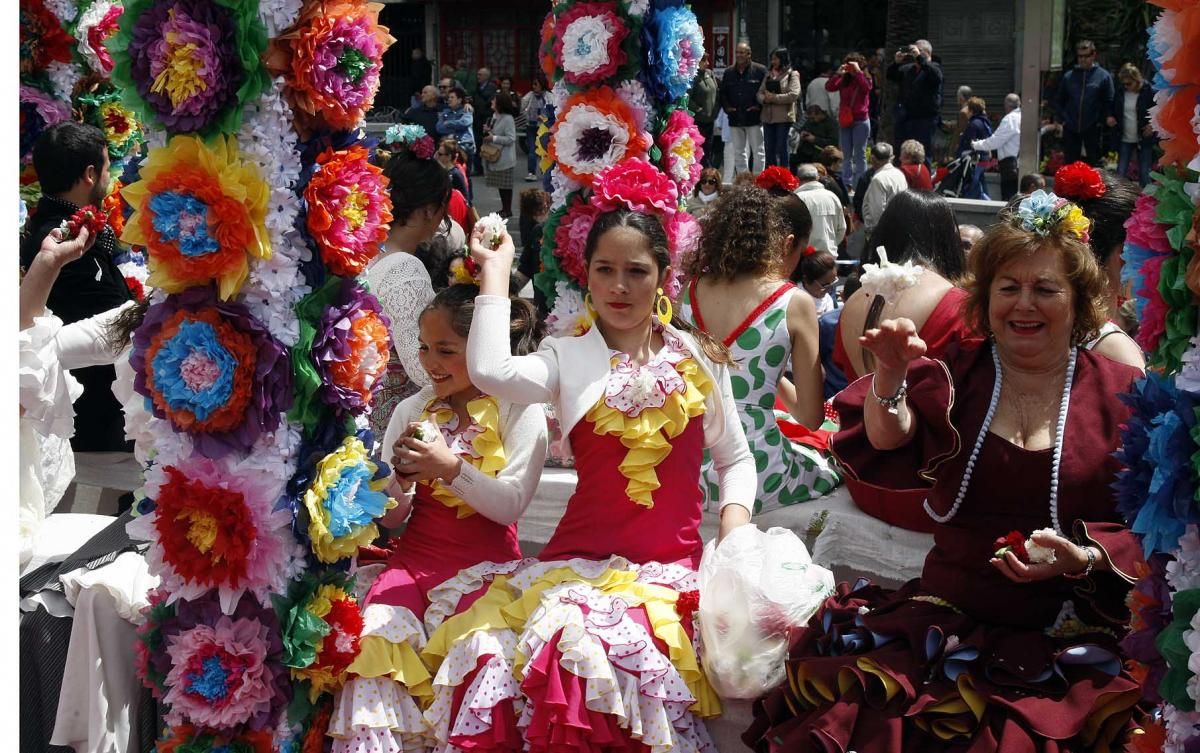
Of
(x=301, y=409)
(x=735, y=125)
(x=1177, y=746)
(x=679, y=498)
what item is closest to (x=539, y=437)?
(x=679, y=498)

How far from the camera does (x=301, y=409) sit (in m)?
3.17

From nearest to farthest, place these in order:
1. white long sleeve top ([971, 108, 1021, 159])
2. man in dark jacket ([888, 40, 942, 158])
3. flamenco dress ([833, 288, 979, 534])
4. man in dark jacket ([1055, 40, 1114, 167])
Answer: flamenco dress ([833, 288, 979, 534]) → man in dark jacket ([1055, 40, 1114, 167]) → white long sleeve top ([971, 108, 1021, 159]) → man in dark jacket ([888, 40, 942, 158])

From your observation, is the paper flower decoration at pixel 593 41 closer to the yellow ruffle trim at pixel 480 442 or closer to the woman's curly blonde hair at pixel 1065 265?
the yellow ruffle trim at pixel 480 442

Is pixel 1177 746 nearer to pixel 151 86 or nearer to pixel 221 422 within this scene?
pixel 221 422

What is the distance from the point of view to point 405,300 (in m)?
4.63

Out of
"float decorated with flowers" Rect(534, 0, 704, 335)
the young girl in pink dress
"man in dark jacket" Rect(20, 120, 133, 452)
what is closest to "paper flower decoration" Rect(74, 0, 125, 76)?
"man in dark jacket" Rect(20, 120, 133, 452)

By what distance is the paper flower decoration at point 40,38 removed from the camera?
19.3ft

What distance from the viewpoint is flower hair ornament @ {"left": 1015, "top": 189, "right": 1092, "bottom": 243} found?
3.06 m

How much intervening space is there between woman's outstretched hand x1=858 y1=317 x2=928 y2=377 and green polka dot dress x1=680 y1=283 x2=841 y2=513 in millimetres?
1397

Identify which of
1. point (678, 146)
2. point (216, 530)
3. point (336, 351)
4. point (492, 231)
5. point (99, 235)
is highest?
point (678, 146)

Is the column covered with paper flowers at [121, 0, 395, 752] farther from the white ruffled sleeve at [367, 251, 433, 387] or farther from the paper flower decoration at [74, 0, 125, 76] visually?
the paper flower decoration at [74, 0, 125, 76]

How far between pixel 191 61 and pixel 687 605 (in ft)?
5.50

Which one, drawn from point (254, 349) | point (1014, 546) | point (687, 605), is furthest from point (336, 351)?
point (1014, 546)

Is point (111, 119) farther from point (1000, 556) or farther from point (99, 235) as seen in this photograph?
point (1000, 556)
